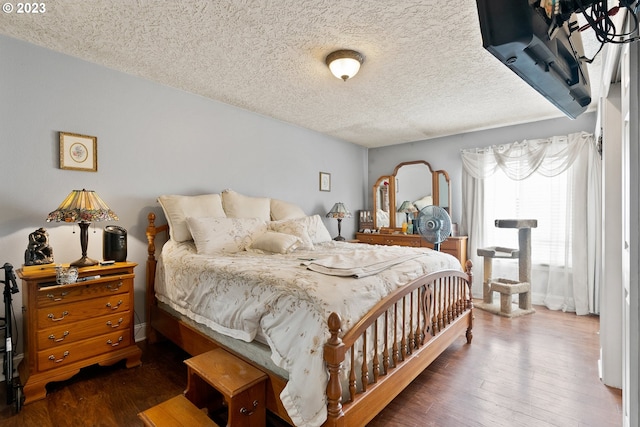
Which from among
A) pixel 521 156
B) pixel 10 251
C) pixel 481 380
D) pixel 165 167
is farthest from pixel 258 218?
pixel 521 156

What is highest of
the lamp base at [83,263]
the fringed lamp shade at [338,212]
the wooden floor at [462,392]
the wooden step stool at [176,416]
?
the fringed lamp shade at [338,212]

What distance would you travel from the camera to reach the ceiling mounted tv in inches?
39.6

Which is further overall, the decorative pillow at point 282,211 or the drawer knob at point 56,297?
the decorative pillow at point 282,211

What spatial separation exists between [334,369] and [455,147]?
4086mm

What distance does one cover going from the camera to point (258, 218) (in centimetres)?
323

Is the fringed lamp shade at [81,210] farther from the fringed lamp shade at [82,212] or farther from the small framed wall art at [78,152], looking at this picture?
the small framed wall art at [78,152]

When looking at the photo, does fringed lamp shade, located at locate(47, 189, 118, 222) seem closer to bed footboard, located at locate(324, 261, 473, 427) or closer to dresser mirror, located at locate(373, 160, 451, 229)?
bed footboard, located at locate(324, 261, 473, 427)

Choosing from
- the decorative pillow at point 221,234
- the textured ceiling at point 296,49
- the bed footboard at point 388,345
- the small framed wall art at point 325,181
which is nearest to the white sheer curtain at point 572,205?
the textured ceiling at point 296,49

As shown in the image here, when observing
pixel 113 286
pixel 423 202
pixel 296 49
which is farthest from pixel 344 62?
pixel 423 202

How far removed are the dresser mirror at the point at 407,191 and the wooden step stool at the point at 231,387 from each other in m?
3.74

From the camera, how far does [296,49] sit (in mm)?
2266

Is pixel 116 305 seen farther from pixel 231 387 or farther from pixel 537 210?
pixel 537 210

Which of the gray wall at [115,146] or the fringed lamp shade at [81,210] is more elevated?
the gray wall at [115,146]

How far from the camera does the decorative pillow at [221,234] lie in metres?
2.61
